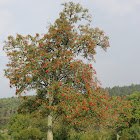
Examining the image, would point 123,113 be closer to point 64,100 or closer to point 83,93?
point 83,93

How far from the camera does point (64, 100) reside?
44.3 feet

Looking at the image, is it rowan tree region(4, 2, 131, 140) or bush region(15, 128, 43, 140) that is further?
bush region(15, 128, 43, 140)

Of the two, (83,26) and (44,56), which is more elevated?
(83,26)

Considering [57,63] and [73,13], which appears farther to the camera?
[73,13]

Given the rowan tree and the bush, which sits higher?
the rowan tree

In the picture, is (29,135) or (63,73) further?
(29,135)

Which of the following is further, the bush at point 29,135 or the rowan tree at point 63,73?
the bush at point 29,135

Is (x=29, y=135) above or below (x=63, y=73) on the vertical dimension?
below

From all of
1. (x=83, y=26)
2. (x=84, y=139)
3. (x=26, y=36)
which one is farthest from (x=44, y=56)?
(x=84, y=139)

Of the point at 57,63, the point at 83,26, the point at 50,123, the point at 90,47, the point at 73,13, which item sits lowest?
the point at 50,123

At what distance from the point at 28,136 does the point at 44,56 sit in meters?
21.3

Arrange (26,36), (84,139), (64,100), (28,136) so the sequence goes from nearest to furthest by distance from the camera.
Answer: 1. (64,100)
2. (26,36)
3. (84,139)
4. (28,136)

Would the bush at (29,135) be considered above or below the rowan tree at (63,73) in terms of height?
below

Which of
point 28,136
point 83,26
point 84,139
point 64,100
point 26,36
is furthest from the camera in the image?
point 28,136
